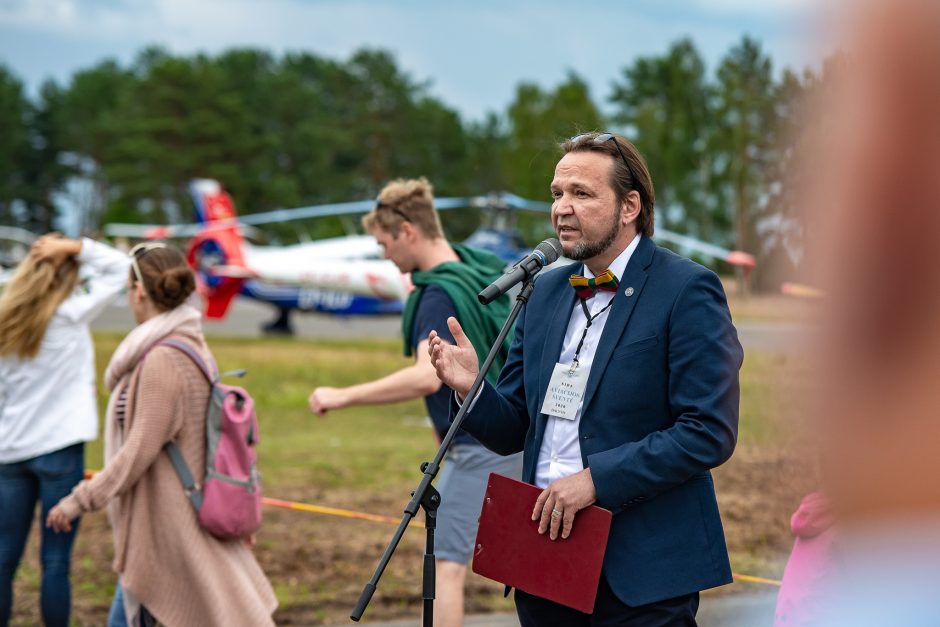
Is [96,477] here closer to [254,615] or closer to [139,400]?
[139,400]

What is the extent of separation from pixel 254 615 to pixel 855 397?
3769 millimetres

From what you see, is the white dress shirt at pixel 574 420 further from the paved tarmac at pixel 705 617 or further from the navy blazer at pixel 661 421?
the paved tarmac at pixel 705 617

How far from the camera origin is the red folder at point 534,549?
2436mm

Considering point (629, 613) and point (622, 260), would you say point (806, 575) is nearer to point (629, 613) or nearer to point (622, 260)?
point (629, 613)

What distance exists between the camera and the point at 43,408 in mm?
4598

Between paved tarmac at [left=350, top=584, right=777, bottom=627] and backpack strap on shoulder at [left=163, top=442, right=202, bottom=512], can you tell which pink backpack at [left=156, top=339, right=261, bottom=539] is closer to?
backpack strap on shoulder at [left=163, top=442, right=202, bottom=512]

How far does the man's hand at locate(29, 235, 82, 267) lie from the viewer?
15.6ft

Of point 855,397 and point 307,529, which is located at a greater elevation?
point 855,397

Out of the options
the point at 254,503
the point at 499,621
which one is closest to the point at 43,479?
the point at 254,503

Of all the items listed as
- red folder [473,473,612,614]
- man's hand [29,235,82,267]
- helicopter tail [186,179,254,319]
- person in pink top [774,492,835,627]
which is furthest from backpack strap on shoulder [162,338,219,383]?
helicopter tail [186,179,254,319]

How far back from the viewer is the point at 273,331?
90.1 feet

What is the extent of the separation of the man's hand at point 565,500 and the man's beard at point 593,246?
51cm

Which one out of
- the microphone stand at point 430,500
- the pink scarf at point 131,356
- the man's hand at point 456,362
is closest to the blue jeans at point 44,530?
the pink scarf at point 131,356

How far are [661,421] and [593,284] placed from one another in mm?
354
